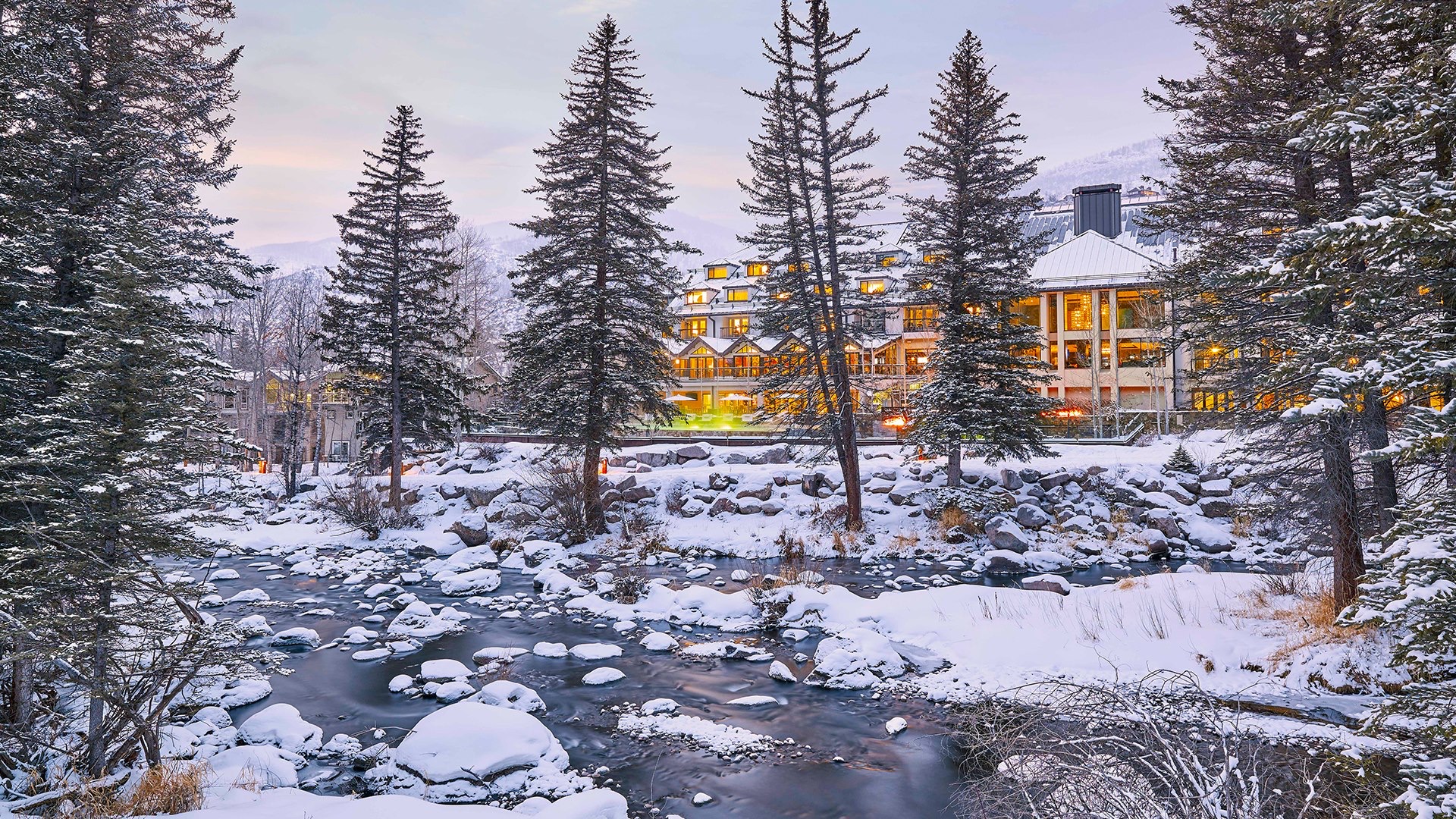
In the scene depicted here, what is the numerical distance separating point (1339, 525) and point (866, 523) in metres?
13.3

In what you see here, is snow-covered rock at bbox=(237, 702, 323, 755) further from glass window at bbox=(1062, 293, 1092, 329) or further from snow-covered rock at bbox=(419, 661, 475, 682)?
glass window at bbox=(1062, 293, 1092, 329)

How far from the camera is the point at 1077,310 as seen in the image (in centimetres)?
4894

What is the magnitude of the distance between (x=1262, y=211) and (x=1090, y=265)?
37442 mm

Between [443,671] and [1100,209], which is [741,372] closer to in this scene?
[1100,209]

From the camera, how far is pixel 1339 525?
38.8 ft

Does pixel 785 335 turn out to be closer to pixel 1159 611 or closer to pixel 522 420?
pixel 522 420

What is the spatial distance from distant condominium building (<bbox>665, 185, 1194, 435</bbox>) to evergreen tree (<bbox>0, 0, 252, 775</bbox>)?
27.8 meters

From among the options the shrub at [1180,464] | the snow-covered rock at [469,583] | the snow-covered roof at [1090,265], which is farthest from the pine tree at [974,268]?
the snow-covered roof at [1090,265]

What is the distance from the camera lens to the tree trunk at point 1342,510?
1152 centimetres

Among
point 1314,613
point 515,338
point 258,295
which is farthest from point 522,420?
point 258,295

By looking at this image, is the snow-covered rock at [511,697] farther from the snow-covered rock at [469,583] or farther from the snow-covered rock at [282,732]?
the snow-covered rock at [469,583]

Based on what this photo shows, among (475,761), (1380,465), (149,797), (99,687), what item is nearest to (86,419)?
(99,687)

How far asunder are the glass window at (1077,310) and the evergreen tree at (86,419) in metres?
48.5

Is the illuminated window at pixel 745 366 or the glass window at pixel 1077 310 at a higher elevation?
the glass window at pixel 1077 310
